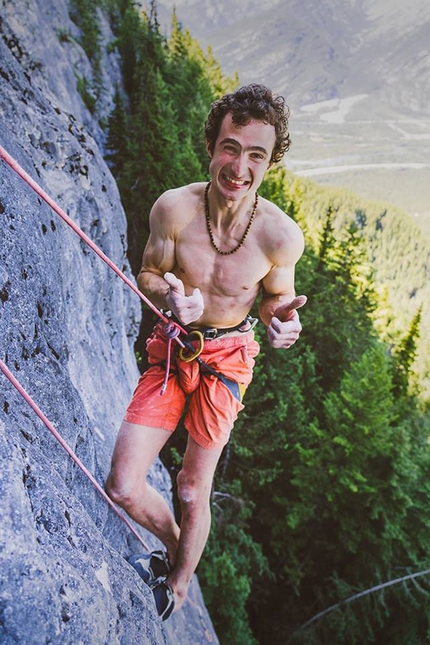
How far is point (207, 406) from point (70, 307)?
1756 millimetres

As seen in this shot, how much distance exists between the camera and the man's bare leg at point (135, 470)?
3.46 meters

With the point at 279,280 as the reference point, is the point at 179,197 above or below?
above

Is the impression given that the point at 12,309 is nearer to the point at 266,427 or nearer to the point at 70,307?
the point at 70,307

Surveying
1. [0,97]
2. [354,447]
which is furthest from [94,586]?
[354,447]

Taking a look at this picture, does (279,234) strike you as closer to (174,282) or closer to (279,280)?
(279,280)

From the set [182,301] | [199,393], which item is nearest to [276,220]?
[182,301]

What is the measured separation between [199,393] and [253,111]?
217 cm

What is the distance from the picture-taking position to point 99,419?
4664 millimetres

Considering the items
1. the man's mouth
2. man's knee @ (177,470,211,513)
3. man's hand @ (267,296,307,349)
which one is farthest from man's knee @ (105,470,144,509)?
the man's mouth

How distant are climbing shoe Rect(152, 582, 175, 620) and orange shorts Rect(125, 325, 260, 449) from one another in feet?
4.07

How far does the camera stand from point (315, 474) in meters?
14.1

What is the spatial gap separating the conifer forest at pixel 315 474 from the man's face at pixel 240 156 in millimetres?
9926

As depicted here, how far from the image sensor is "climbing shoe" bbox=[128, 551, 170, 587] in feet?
12.0

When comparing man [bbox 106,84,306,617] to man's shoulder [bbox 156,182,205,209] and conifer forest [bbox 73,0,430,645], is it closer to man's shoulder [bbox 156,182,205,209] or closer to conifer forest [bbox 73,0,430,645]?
man's shoulder [bbox 156,182,205,209]
